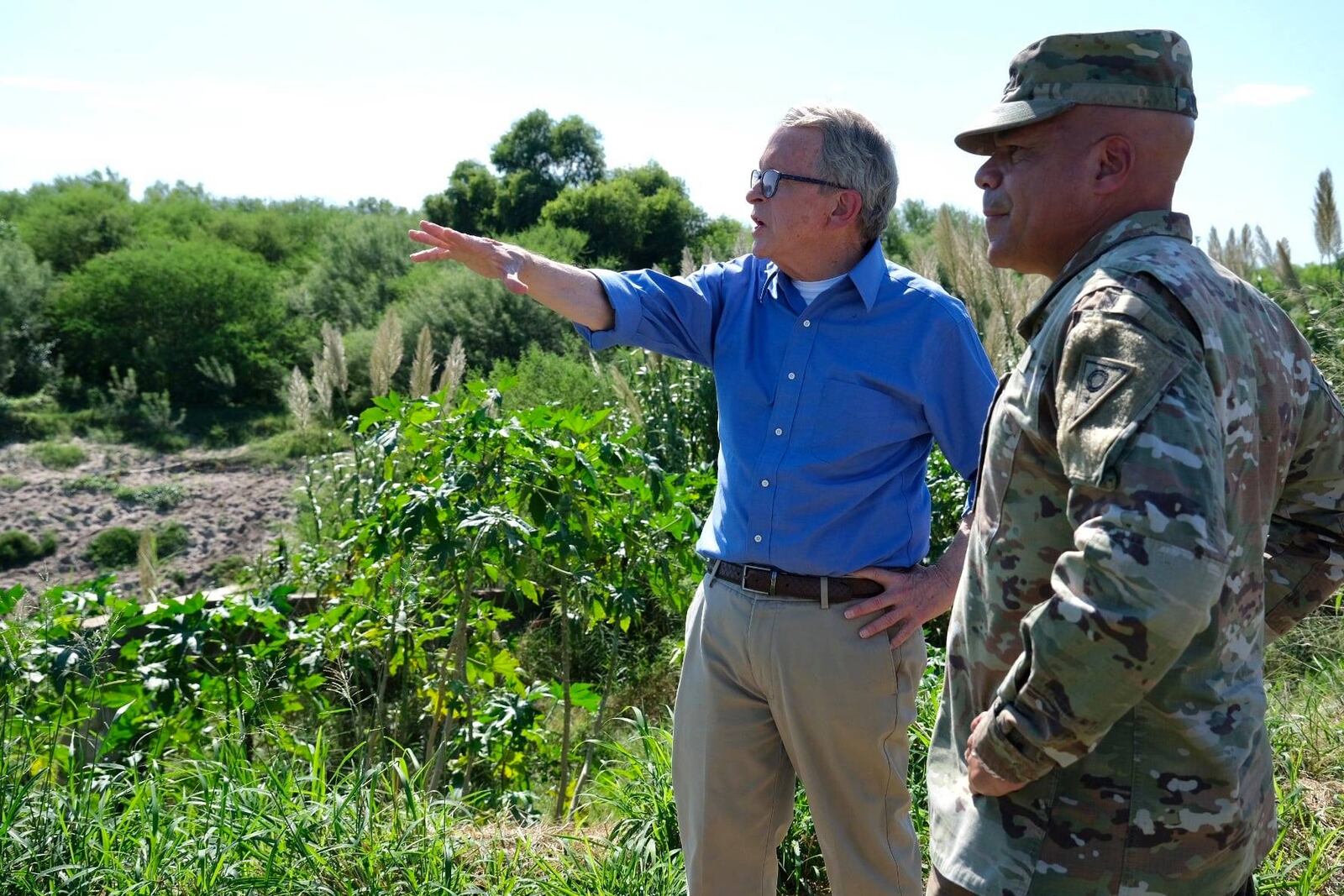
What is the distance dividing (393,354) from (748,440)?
3.87 meters

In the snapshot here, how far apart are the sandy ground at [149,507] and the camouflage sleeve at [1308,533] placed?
8277 millimetres

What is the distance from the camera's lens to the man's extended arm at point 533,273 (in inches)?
110

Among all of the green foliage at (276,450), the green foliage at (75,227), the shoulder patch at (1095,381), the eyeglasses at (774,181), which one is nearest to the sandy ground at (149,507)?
the green foliage at (276,450)

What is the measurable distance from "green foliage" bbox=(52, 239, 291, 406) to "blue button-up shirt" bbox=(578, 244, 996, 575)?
51.2 feet

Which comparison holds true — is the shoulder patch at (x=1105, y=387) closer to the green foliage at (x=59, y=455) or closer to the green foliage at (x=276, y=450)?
the green foliage at (x=276, y=450)

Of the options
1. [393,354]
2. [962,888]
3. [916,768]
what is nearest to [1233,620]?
[962,888]

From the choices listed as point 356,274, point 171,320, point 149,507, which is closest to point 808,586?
point 149,507

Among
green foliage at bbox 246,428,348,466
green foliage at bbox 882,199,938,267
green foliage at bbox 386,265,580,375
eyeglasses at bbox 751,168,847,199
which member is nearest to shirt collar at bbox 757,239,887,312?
eyeglasses at bbox 751,168,847,199

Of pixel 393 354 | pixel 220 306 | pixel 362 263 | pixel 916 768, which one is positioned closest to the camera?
pixel 916 768

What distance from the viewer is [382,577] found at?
13.9 ft

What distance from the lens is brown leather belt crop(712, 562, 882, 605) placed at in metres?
2.61

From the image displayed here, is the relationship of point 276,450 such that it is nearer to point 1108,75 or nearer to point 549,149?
point 549,149

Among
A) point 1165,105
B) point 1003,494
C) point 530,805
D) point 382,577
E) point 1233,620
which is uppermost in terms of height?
point 1165,105

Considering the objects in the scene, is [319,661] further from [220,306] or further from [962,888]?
[220,306]
